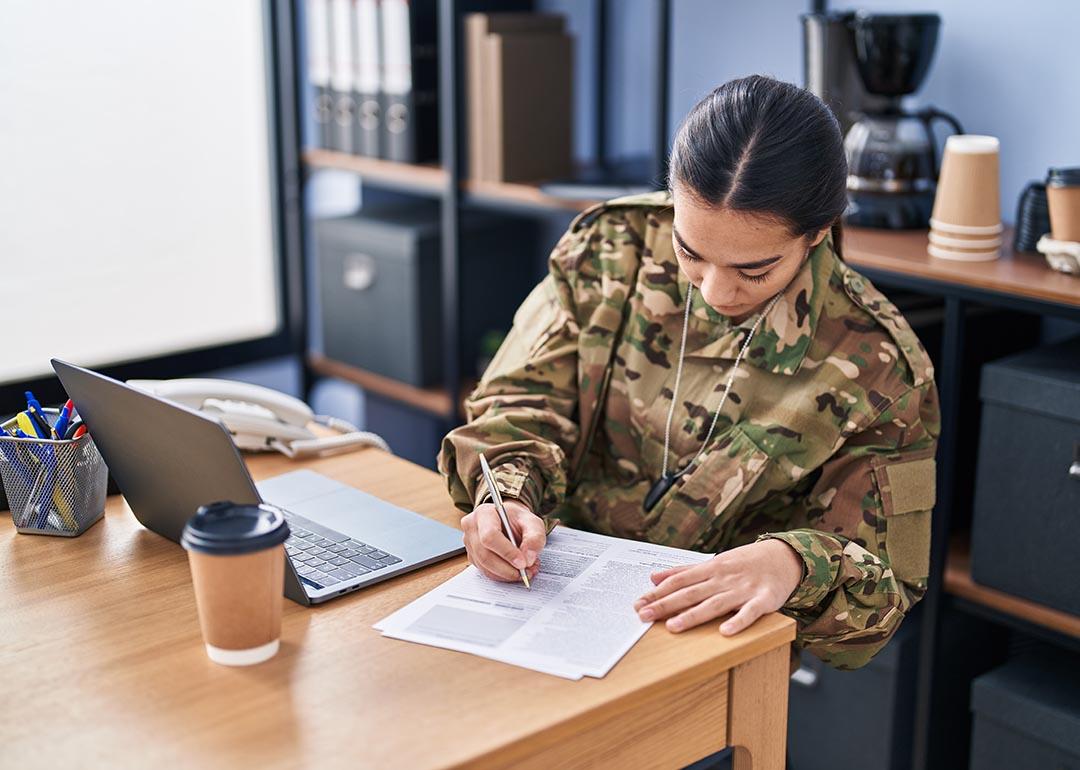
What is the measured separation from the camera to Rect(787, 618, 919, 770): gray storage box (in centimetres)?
196

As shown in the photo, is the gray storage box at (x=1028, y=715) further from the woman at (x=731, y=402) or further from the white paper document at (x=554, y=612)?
the white paper document at (x=554, y=612)

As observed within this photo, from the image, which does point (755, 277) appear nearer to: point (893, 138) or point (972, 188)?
point (972, 188)

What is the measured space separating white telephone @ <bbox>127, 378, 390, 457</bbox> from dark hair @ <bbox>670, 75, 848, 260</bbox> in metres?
0.58

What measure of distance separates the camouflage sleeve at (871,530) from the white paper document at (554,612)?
15cm

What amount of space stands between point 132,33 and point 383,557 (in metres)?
1.87

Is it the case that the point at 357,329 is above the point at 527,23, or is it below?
below

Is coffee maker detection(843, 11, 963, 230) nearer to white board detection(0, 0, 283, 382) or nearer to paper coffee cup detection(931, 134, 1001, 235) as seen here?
paper coffee cup detection(931, 134, 1001, 235)

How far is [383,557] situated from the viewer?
1.30 metres

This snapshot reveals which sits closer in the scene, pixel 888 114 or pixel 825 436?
pixel 825 436

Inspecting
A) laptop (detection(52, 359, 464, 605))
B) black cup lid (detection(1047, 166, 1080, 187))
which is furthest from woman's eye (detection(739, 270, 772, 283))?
black cup lid (detection(1047, 166, 1080, 187))

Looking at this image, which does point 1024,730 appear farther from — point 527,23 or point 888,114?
point 527,23

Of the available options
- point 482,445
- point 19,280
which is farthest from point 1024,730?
point 19,280

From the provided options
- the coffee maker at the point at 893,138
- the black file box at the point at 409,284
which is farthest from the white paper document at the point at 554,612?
the black file box at the point at 409,284

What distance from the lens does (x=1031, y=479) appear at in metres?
1.74
